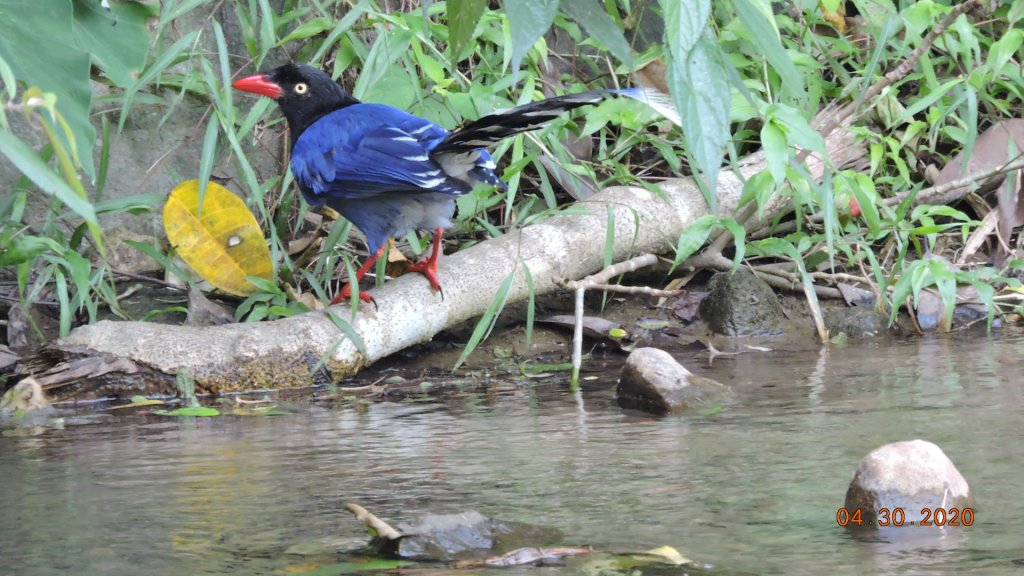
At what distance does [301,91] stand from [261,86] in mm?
155

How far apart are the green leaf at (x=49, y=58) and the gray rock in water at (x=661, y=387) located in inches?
81.1

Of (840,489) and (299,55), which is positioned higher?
(299,55)

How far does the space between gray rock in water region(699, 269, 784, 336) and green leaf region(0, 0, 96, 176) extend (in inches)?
136

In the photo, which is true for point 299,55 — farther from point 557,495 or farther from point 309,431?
point 557,495

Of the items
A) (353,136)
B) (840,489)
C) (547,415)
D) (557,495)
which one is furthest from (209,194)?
(840,489)

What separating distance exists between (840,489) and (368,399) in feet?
6.24

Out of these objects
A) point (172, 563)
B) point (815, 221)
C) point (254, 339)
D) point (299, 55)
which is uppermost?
point (299, 55)

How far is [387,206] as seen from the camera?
4.33 m

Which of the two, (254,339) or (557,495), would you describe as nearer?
(557,495)

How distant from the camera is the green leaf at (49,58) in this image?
1.47 meters

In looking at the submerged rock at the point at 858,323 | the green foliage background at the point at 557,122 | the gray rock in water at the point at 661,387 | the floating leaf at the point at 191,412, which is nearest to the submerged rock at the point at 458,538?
the gray rock in water at the point at 661,387

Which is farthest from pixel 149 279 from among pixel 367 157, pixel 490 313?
pixel 490 313

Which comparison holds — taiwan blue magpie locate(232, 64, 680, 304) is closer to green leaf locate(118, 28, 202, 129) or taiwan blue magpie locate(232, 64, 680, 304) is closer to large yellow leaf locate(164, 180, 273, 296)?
large yellow leaf locate(164, 180, 273, 296)

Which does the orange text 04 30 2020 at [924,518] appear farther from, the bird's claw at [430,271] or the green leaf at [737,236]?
the bird's claw at [430,271]
